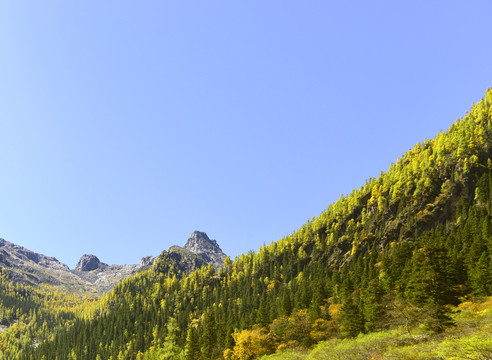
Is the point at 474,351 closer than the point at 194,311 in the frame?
Yes

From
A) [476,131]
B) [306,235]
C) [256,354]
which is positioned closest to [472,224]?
[476,131]

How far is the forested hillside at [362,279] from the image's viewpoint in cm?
5238

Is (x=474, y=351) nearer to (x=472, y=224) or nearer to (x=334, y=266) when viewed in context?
(x=472, y=224)

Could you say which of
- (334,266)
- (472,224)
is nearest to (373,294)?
(472,224)

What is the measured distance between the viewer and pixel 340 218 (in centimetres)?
18900

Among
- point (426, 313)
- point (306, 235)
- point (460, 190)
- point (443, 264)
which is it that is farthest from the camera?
point (306, 235)

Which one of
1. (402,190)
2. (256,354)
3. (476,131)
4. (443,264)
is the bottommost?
(256,354)

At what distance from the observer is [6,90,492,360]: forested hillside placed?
172ft

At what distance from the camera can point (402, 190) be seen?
529 feet

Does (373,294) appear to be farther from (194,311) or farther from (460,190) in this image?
(194,311)

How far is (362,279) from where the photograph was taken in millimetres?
85312

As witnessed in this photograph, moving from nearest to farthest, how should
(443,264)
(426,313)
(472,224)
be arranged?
1. (426,313)
2. (443,264)
3. (472,224)

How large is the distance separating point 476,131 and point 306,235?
110841mm

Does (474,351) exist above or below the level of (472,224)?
below
